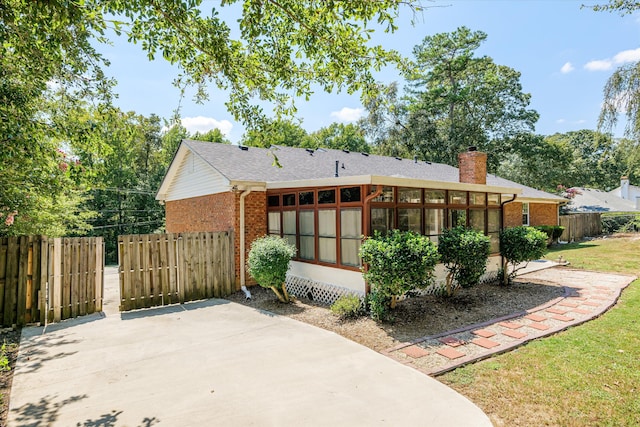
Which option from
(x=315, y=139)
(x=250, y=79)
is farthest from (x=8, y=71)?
(x=315, y=139)

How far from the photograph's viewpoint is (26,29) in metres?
4.36

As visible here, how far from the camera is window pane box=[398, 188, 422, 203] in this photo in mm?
7277

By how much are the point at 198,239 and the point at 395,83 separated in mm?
25380

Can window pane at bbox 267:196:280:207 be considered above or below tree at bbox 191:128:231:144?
below

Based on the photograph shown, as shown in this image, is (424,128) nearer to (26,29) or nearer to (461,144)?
(461,144)

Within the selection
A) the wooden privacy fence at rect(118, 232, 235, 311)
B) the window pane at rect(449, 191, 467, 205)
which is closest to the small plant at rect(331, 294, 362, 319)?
the wooden privacy fence at rect(118, 232, 235, 311)

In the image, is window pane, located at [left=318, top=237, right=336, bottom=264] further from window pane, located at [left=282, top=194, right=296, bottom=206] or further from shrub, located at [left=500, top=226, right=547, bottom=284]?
shrub, located at [left=500, top=226, right=547, bottom=284]

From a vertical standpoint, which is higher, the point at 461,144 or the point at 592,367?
the point at 461,144

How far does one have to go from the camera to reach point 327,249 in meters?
7.73

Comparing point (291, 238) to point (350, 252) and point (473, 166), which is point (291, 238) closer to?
point (350, 252)

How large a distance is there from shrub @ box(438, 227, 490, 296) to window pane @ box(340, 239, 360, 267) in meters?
1.82

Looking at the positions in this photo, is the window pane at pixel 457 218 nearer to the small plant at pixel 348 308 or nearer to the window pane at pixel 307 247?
the small plant at pixel 348 308

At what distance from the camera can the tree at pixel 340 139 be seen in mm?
37438

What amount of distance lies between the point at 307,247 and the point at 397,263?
10.3ft
